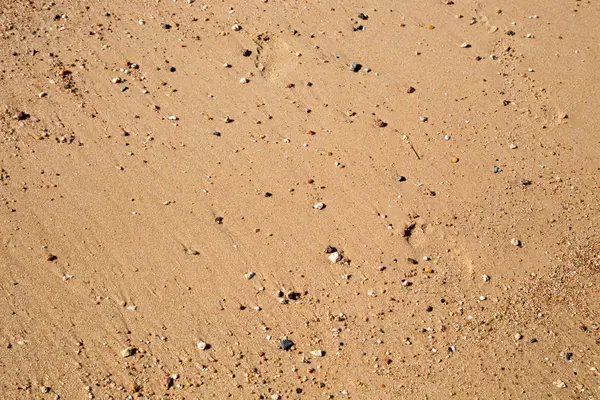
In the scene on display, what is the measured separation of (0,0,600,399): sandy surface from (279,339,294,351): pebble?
0.03 meters

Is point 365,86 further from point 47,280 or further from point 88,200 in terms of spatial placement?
point 47,280

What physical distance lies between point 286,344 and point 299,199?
60.8 inches

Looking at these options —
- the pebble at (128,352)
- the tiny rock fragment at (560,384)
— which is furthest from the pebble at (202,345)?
the tiny rock fragment at (560,384)

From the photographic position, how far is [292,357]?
561 cm

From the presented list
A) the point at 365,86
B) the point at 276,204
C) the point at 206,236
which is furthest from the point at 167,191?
the point at 365,86

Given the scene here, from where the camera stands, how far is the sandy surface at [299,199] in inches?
221

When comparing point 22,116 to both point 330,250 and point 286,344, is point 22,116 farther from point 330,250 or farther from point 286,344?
point 286,344

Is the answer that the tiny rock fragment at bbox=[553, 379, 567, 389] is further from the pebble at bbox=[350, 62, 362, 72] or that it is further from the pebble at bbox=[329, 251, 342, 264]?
the pebble at bbox=[350, 62, 362, 72]

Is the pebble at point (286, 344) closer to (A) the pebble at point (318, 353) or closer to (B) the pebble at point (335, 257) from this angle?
(A) the pebble at point (318, 353)

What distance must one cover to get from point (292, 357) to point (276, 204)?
62.5 inches

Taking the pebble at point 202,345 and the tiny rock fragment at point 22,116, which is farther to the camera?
the tiny rock fragment at point 22,116

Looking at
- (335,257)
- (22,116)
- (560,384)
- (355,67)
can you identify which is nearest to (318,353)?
(335,257)

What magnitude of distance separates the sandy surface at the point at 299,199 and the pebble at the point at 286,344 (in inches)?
1.3

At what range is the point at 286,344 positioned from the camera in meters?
5.65
